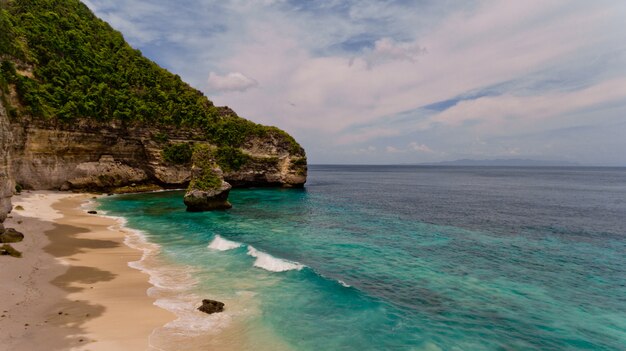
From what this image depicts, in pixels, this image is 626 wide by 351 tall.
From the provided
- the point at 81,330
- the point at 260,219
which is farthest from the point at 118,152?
the point at 81,330

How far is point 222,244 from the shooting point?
2664 cm

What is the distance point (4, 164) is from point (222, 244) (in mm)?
17065

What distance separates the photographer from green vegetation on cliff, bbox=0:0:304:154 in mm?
52750

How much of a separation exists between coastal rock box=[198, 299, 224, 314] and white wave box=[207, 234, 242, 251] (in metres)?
10.9

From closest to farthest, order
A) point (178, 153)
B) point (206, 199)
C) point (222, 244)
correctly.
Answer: point (222, 244)
point (206, 199)
point (178, 153)

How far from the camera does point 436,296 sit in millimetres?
17172

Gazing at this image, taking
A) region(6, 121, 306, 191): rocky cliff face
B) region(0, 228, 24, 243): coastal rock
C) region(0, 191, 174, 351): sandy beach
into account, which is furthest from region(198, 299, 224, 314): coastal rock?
region(6, 121, 306, 191): rocky cliff face

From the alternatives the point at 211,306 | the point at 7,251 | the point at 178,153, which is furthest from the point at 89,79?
the point at 211,306

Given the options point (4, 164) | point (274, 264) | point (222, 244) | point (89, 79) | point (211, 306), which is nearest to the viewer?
point (211, 306)

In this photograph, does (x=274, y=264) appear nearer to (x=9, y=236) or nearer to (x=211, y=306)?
(x=211, y=306)

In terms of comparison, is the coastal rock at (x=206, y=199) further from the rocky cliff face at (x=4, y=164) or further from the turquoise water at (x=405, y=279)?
the rocky cliff face at (x=4, y=164)

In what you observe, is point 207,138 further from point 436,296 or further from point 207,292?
point 436,296

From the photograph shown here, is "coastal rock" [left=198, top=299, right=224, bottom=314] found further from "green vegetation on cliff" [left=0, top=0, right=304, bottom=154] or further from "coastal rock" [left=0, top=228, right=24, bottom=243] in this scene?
"green vegetation on cliff" [left=0, top=0, right=304, bottom=154]

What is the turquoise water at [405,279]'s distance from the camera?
1352 cm
